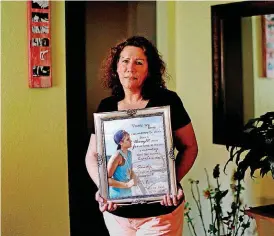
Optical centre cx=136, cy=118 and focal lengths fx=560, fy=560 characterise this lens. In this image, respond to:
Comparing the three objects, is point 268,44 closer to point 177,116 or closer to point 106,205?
point 177,116

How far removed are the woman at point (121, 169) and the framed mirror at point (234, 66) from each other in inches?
38.8

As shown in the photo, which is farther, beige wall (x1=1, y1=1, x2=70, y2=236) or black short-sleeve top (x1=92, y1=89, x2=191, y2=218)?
beige wall (x1=1, y1=1, x2=70, y2=236)

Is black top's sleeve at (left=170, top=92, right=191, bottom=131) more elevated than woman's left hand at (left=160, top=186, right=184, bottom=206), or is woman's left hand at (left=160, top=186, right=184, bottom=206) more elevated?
black top's sleeve at (left=170, top=92, right=191, bottom=131)

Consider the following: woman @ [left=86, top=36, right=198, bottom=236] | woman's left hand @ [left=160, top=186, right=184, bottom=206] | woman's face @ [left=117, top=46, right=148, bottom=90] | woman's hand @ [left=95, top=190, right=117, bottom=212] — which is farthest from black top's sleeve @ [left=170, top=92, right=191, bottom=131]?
woman's hand @ [left=95, top=190, right=117, bottom=212]

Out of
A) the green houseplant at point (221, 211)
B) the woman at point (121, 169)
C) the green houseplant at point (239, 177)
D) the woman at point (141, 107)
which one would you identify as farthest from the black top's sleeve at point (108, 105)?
the green houseplant at point (221, 211)

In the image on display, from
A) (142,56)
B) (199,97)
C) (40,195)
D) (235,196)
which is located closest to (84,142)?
(40,195)

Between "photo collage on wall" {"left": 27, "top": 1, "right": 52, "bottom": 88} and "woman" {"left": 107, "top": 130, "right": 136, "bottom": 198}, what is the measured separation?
3.30ft

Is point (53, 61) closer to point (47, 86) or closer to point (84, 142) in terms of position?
point (47, 86)

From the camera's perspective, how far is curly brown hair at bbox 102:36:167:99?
207 cm

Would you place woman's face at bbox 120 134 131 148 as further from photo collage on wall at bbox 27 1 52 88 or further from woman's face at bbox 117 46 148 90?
photo collage on wall at bbox 27 1 52 88

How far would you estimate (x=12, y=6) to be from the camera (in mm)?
2834

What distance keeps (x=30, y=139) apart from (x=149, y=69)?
1056mm

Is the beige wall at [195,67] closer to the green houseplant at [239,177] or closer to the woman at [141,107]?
the green houseplant at [239,177]

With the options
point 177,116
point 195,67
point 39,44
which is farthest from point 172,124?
point 195,67
